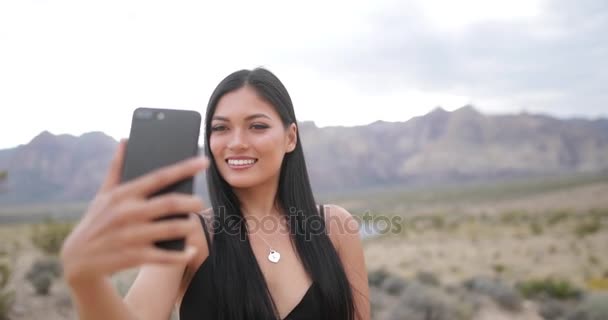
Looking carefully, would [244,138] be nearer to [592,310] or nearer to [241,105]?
[241,105]

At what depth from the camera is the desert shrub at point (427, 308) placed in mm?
8648

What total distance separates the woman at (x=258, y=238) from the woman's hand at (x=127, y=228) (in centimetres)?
74

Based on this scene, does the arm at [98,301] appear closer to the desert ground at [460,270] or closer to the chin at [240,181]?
the chin at [240,181]

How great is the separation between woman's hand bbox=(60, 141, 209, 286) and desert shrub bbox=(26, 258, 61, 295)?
35.3ft

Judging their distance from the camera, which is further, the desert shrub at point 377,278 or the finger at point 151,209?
the desert shrub at point 377,278

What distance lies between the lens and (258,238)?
2301mm

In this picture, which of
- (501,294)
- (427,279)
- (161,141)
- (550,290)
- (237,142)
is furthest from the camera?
(427,279)

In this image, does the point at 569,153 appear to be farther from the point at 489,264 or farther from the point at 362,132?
the point at 489,264

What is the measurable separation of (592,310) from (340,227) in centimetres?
879

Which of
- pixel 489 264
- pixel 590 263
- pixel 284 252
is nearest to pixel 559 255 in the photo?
pixel 590 263

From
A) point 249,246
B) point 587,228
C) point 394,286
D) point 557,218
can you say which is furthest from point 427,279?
point 557,218

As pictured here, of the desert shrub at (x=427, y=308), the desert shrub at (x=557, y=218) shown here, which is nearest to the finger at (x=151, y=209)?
the desert shrub at (x=427, y=308)

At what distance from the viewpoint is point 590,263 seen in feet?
60.0

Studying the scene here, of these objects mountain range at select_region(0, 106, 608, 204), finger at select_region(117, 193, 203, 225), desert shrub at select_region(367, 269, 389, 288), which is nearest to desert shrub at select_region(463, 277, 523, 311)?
desert shrub at select_region(367, 269, 389, 288)
